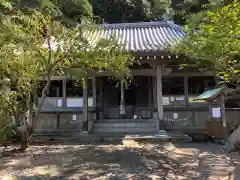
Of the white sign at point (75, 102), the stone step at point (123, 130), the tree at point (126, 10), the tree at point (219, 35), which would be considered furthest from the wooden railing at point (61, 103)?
the tree at point (126, 10)

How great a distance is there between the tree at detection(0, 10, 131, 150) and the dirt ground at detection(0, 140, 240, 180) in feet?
4.47

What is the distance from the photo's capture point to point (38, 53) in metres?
6.68

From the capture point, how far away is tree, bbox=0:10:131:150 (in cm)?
608

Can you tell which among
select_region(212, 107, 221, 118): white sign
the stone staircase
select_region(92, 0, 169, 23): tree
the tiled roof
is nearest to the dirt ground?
select_region(212, 107, 221, 118): white sign

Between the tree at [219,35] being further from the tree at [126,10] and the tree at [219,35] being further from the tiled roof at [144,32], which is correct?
the tree at [126,10]

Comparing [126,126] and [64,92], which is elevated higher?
[64,92]

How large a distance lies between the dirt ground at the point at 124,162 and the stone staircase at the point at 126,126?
2192mm

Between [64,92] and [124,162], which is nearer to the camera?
[124,162]

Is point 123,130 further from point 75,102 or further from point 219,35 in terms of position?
point 219,35

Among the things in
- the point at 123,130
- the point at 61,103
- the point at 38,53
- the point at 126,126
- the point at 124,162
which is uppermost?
the point at 38,53

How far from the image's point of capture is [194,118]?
12.1m

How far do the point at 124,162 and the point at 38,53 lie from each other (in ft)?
11.8

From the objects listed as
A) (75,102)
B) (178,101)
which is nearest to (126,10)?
(75,102)

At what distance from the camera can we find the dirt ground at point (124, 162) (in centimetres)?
545
